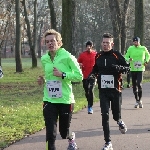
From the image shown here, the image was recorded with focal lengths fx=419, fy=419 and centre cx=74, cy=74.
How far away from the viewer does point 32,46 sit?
42.1 meters

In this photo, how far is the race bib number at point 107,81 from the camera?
736 cm

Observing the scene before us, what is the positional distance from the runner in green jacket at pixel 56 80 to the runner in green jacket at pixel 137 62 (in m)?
6.21

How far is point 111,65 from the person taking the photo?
294 inches

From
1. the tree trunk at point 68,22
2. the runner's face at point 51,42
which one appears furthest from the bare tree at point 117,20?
the runner's face at point 51,42

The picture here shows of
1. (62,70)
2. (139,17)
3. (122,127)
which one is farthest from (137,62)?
(139,17)

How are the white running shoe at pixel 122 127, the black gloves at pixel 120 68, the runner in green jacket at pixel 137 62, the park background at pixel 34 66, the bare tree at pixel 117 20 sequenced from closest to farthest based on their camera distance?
1. the black gloves at pixel 120 68
2. the white running shoe at pixel 122 127
3. the park background at pixel 34 66
4. the runner in green jacket at pixel 137 62
5. the bare tree at pixel 117 20

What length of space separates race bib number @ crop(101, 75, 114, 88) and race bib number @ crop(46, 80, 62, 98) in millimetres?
1387

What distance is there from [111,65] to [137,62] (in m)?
5.10

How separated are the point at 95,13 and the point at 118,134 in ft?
230

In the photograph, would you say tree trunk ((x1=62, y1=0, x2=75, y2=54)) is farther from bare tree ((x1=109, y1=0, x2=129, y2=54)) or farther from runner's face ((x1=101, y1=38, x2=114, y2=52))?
runner's face ((x1=101, y1=38, x2=114, y2=52))

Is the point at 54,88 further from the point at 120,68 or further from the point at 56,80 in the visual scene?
the point at 120,68

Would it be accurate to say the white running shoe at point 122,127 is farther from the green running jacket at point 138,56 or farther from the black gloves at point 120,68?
the green running jacket at point 138,56

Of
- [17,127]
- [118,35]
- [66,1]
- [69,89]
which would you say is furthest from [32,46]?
[69,89]

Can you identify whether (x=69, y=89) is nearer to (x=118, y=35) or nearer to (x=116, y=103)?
(x=116, y=103)
